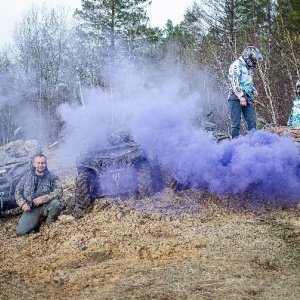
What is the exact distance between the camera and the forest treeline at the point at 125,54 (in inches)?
675

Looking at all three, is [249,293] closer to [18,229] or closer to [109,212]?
[109,212]

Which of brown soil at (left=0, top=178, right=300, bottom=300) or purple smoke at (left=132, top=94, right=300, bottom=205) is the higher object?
purple smoke at (left=132, top=94, right=300, bottom=205)

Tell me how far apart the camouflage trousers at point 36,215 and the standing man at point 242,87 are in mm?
3232

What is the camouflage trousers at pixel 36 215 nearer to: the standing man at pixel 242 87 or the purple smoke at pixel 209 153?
the purple smoke at pixel 209 153

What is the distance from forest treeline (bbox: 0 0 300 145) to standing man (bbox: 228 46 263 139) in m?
8.19

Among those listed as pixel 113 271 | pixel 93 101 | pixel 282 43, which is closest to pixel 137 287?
pixel 113 271

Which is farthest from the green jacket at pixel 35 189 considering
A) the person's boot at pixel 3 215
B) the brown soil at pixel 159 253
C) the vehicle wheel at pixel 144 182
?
the vehicle wheel at pixel 144 182

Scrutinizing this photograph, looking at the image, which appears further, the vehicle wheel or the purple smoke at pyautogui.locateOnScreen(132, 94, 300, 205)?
the vehicle wheel

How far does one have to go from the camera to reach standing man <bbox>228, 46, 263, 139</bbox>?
7.40m

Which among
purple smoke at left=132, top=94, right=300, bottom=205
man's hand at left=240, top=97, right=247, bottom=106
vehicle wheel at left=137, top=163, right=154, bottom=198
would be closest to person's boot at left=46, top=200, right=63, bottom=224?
vehicle wheel at left=137, top=163, right=154, bottom=198

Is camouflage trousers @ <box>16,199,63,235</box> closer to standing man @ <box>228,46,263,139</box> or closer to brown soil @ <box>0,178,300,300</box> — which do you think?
brown soil @ <box>0,178,300,300</box>

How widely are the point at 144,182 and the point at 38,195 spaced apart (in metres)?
1.78

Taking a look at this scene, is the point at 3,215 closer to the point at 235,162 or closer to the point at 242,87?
the point at 235,162

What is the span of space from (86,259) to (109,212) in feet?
5.86
